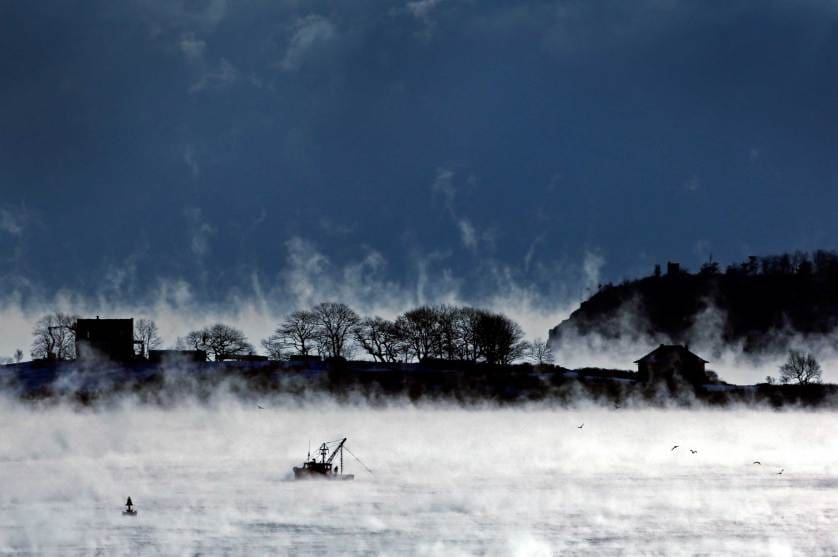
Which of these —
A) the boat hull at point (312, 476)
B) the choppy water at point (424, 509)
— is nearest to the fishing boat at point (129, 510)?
the choppy water at point (424, 509)

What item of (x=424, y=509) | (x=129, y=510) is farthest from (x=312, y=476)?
(x=129, y=510)

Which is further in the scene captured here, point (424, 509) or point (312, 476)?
point (312, 476)

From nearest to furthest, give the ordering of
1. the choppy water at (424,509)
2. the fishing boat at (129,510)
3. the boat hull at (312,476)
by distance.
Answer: the choppy water at (424,509)
the fishing boat at (129,510)
the boat hull at (312,476)

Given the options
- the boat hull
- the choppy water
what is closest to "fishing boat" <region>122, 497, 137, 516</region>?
the choppy water

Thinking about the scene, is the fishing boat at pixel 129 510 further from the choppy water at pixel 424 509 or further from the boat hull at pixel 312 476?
the boat hull at pixel 312 476

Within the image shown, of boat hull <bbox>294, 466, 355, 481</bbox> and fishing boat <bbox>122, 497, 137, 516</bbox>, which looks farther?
boat hull <bbox>294, 466, 355, 481</bbox>

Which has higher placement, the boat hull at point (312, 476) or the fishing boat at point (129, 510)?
the boat hull at point (312, 476)

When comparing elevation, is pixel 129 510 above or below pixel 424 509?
above

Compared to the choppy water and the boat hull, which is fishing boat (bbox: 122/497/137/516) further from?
the boat hull

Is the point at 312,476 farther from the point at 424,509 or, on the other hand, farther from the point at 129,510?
the point at 129,510

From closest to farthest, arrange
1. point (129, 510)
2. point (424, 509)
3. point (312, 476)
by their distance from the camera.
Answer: point (129, 510) → point (424, 509) → point (312, 476)

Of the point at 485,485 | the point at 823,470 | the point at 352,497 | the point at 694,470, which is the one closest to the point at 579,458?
the point at 694,470

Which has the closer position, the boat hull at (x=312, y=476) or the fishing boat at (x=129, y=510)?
the fishing boat at (x=129, y=510)

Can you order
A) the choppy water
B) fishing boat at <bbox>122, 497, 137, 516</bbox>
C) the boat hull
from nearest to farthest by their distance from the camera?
the choppy water < fishing boat at <bbox>122, 497, 137, 516</bbox> < the boat hull
